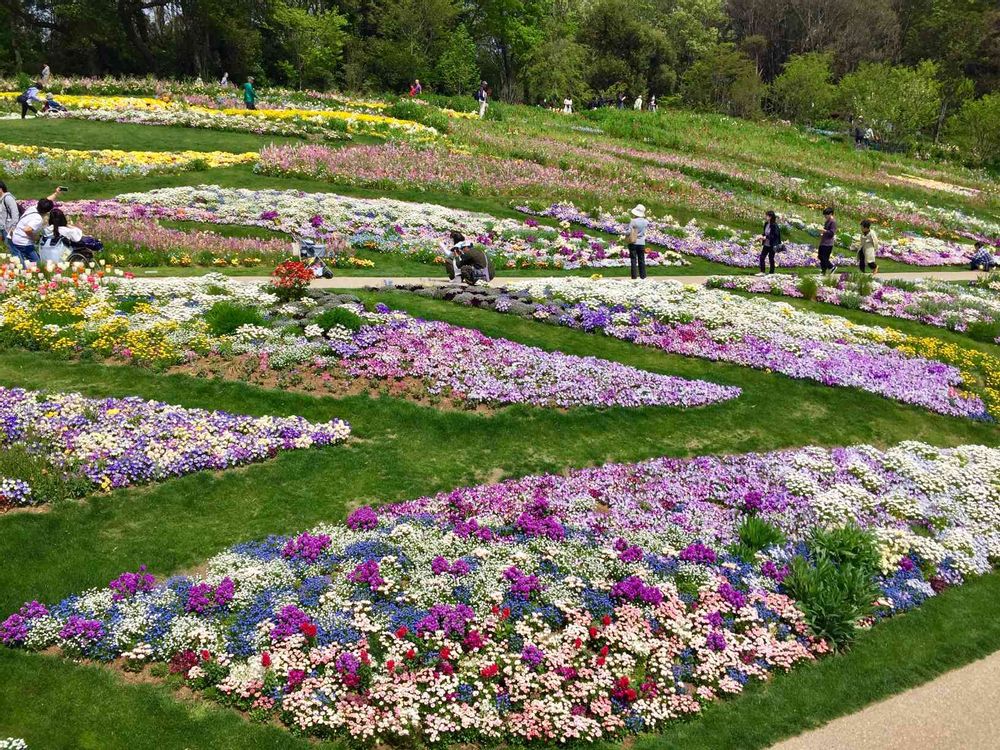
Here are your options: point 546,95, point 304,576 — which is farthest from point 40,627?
point 546,95

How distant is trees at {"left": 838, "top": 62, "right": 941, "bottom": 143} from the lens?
214 ft

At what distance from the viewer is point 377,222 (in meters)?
25.2

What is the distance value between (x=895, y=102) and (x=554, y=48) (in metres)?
33.3

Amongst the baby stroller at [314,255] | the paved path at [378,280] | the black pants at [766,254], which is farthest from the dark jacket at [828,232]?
the baby stroller at [314,255]

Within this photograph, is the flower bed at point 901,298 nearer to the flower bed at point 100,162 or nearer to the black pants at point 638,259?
the black pants at point 638,259

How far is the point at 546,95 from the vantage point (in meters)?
74.0

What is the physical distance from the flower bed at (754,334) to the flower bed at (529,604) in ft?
16.3

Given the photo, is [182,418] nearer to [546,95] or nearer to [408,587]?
[408,587]

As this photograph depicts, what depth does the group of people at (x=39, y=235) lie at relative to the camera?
55.7ft

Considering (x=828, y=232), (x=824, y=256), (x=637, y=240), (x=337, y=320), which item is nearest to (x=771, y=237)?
(x=828, y=232)

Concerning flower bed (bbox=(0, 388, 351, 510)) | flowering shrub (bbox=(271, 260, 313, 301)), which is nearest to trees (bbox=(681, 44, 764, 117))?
flowering shrub (bbox=(271, 260, 313, 301))

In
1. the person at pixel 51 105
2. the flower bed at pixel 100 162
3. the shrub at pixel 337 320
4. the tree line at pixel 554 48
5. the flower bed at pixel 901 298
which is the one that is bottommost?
the flower bed at pixel 901 298

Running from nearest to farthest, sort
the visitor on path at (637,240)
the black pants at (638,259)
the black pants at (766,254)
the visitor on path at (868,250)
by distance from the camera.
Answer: the visitor on path at (637,240), the black pants at (638,259), the black pants at (766,254), the visitor on path at (868,250)

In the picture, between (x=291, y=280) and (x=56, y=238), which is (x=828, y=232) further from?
(x=56, y=238)
